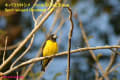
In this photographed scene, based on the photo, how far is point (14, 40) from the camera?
541 centimetres

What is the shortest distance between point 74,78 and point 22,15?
6.06 feet

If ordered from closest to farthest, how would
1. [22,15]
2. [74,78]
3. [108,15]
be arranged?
[74,78] < [22,15] < [108,15]

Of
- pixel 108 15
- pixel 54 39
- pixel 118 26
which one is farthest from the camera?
pixel 108 15

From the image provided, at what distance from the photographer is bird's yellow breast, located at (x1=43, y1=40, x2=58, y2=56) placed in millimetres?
3127

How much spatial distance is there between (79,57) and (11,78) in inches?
91.2

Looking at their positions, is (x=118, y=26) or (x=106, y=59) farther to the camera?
(x=118, y=26)

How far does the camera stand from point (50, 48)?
315 cm

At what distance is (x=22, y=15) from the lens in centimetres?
568

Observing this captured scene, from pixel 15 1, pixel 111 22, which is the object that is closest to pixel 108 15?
pixel 111 22

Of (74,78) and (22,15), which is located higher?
(22,15)

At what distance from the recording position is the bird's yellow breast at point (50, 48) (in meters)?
3.13

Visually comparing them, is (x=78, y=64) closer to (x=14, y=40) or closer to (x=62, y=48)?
(x=62, y=48)

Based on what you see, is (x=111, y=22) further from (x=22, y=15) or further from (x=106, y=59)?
(x=22, y=15)

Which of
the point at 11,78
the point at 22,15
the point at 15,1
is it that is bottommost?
the point at 11,78
